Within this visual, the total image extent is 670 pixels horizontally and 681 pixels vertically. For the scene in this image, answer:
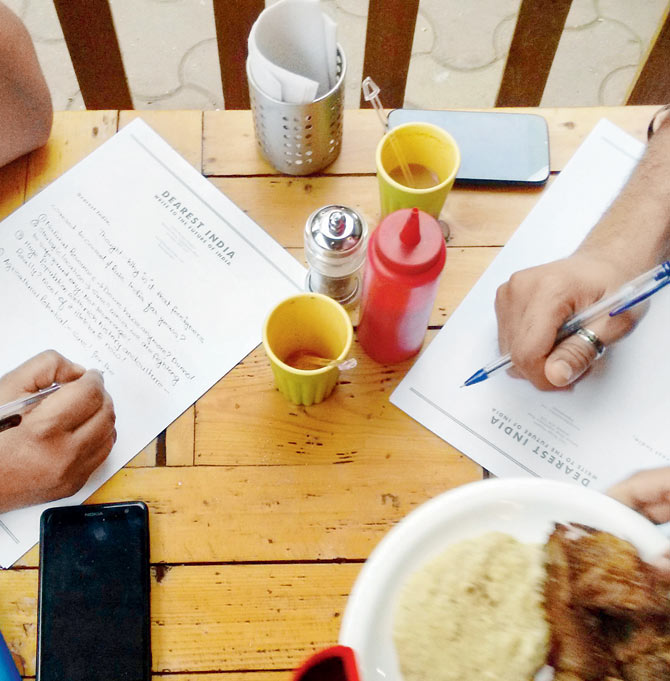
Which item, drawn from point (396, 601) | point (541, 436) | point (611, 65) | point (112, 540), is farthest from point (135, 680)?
point (611, 65)

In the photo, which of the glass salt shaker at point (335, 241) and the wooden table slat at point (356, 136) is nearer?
the glass salt shaker at point (335, 241)

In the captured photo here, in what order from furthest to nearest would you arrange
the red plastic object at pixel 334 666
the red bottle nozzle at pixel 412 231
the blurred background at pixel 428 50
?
the blurred background at pixel 428 50
the red bottle nozzle at pixel 412 231
the red plastic object at pixel 334 666

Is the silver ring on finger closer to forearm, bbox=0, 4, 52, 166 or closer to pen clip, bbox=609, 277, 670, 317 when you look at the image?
pen clip, bbox=609, 277, 670, 317

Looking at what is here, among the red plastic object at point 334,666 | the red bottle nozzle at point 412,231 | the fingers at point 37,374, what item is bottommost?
the fingers at point 37,374

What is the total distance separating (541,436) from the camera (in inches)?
22.3

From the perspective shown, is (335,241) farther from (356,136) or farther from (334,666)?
(334,666)

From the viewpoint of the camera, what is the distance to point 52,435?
534mm

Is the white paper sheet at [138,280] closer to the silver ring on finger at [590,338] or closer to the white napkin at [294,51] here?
the white napkin at [294,51]

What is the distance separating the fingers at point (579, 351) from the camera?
527 millimetres

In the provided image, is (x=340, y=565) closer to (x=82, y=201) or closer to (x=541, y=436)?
(x=541, y=436)

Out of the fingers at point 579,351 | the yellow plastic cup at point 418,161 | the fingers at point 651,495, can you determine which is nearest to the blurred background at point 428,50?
the yellow plastic cup at point 418,161

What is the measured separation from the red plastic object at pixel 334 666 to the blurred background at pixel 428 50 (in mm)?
1186

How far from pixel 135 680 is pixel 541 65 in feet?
2.69

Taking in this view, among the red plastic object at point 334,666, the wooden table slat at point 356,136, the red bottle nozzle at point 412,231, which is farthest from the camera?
the wooden table slat at point 356,136
